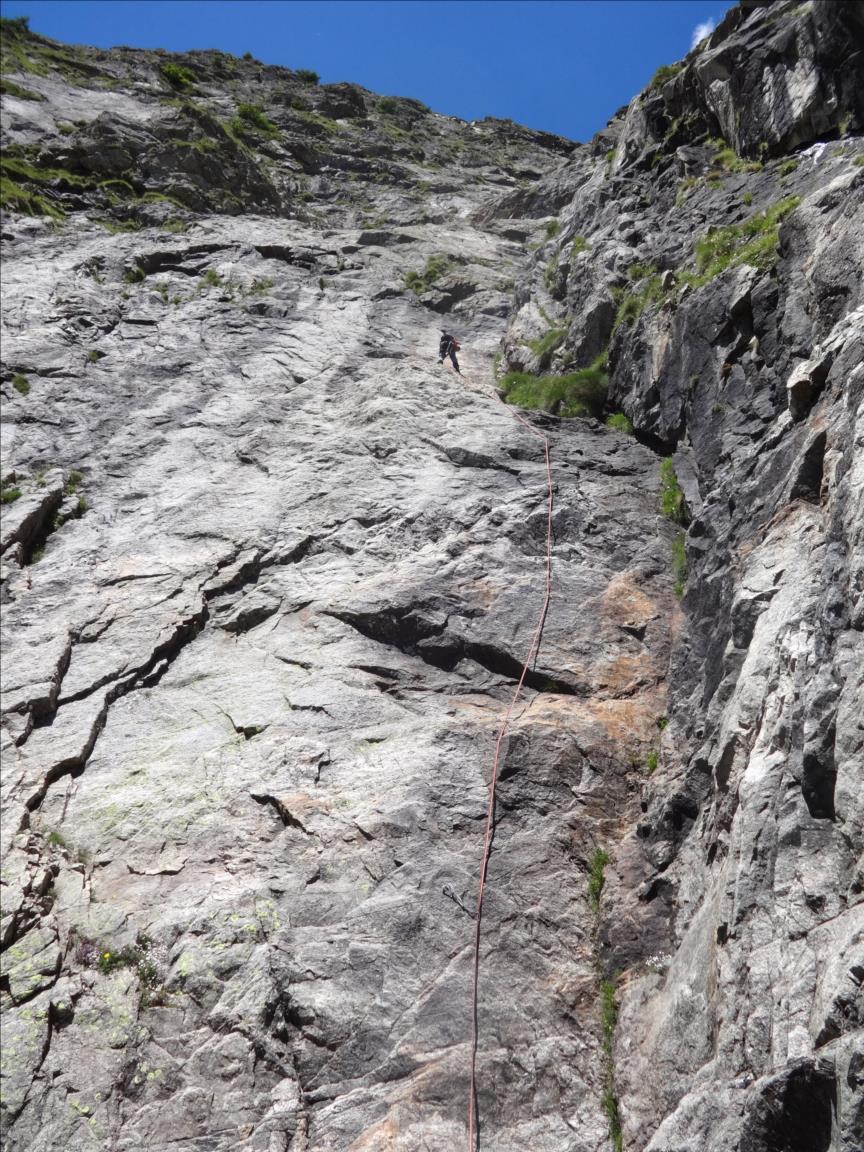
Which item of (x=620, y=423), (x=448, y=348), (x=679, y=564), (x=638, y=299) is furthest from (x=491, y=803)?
(x=448, y=348)

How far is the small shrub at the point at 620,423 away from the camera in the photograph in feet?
55.5

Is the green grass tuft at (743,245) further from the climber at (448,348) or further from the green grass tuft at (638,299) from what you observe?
the climber at (448,348)

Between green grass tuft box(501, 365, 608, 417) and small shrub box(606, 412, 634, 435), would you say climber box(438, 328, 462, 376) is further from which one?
small shrub box(606, 412, 634, 435)

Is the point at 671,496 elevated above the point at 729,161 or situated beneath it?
situated beneath

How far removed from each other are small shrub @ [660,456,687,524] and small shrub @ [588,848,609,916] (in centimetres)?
661

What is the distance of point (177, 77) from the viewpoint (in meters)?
45.4

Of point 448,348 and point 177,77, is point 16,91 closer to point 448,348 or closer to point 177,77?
point 177,77

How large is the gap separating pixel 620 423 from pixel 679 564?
5.14 m

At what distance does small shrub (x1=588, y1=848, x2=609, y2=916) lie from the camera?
29.2 feet

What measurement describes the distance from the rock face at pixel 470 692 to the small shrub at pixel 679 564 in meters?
0.09

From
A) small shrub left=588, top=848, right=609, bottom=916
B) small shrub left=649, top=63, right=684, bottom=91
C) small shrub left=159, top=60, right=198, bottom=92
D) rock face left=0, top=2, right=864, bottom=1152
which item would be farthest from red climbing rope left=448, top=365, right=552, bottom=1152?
small shrub left=159, top=60, right=198, bottom=92

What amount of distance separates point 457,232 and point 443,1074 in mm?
32607

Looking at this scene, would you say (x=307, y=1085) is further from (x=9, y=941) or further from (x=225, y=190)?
(x=225, y=190)

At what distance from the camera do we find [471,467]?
1609 centimetres
